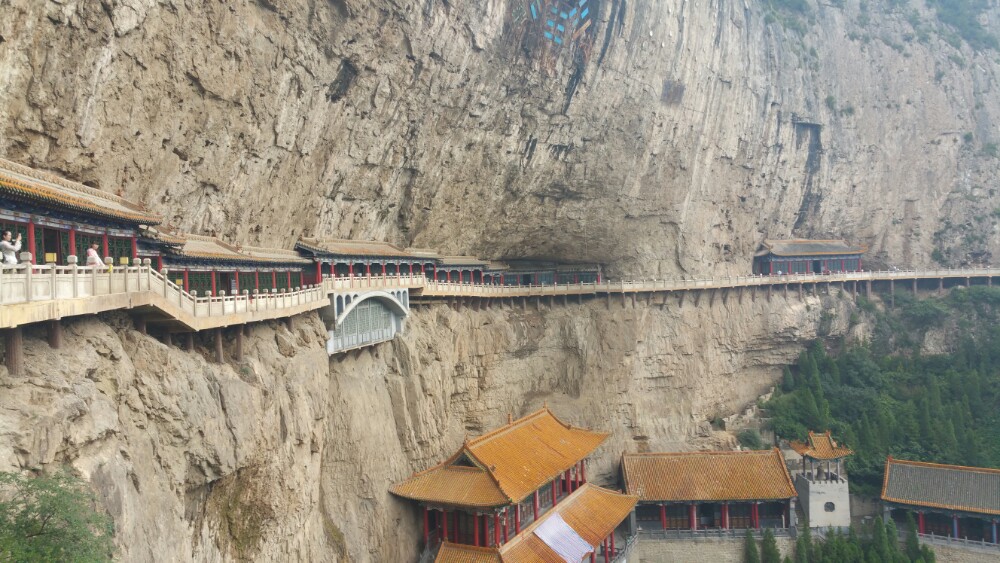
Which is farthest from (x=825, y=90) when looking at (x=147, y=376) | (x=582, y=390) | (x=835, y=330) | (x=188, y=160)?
(x=147, y=376)

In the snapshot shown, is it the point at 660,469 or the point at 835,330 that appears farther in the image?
the point at 835,330

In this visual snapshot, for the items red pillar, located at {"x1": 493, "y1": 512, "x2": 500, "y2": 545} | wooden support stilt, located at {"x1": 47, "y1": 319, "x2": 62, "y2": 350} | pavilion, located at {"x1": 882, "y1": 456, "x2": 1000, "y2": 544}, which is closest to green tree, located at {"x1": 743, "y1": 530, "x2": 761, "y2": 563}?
pavilion, located at {"x1": 882, "y1": 456, "x2": 1000, "y2": 544}

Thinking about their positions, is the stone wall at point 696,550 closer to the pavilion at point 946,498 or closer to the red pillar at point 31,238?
the pavilion at point 946,498

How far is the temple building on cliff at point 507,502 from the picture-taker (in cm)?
2111

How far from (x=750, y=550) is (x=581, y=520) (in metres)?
8.27

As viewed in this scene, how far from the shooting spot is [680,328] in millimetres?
39844

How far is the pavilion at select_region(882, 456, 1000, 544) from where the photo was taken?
28.7 meters

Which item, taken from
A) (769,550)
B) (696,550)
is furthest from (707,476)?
(769,550)

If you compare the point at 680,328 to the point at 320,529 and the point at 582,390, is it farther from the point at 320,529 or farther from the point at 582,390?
the point at 320,529

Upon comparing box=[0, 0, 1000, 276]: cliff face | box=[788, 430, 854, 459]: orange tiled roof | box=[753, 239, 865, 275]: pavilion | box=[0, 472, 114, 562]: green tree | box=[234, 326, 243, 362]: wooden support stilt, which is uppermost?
box=[0, 0, 1000, 276]: cliff face

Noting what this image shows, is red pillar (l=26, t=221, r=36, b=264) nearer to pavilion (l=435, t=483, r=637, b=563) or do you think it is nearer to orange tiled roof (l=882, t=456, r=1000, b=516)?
pavilion (l=435, t=483, r=637, b=563)

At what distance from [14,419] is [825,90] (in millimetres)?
49601

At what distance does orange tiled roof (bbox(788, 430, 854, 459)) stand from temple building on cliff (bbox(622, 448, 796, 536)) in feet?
3.34

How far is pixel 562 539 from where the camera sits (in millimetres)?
23375
